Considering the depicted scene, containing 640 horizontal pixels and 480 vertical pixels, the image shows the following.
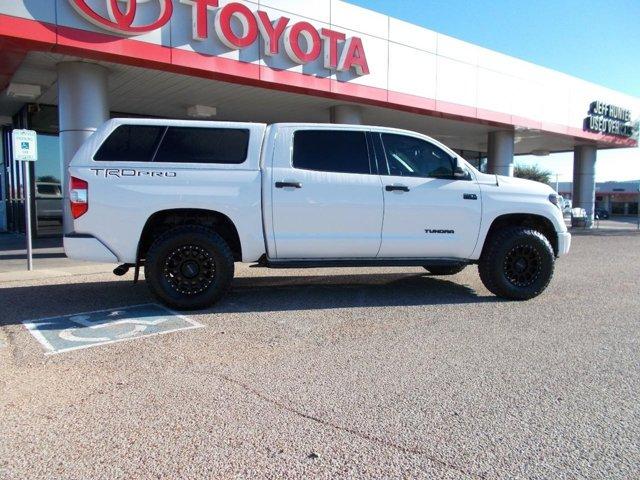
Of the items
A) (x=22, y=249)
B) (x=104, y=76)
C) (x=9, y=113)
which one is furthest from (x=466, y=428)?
(x=9, y=113)

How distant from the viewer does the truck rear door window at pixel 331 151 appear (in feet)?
20.4

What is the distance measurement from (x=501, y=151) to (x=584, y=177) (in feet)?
27.8

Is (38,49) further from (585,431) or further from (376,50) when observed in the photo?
(585,431)

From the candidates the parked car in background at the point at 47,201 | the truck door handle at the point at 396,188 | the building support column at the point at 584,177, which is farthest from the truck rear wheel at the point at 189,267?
the building support column at the point at 584,177

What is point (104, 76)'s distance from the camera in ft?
36.8

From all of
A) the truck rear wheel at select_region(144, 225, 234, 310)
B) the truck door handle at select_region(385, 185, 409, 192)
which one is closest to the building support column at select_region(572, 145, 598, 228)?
the truck door handle at select_region(385, 185, 409, 192)

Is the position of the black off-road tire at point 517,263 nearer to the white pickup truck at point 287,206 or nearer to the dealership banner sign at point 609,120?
the white pickup truck at point 287,206

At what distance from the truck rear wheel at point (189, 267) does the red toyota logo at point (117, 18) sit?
6.06m

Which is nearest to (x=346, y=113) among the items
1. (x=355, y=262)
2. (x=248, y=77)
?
(x=248, y=77)

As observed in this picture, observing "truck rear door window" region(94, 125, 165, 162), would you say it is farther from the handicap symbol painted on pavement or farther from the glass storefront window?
the glass storefront window

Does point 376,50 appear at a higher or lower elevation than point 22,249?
higher

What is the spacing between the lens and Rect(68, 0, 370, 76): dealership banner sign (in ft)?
32.3

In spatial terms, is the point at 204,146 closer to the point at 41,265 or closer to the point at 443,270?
the point at 443,270

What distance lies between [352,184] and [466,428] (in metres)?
3.53
